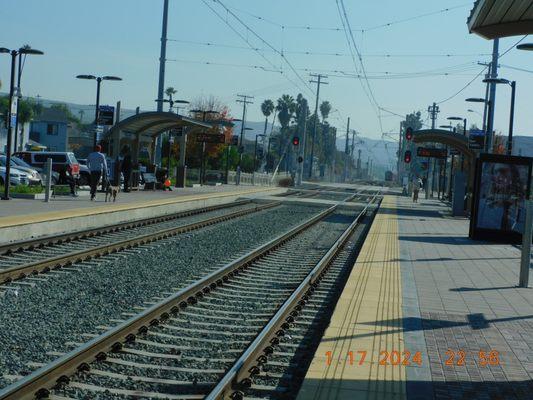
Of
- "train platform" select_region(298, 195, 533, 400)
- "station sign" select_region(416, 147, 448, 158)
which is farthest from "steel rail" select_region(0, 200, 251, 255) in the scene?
"station sign" select_region(416, 147, 448, 158)

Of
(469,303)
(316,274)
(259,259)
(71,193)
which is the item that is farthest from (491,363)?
(71,193)

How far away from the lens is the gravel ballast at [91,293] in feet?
28.0

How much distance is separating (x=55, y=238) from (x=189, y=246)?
283 centimetres

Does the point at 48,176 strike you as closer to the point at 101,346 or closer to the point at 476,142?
the point at 476,142

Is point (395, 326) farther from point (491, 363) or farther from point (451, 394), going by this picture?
point (451, 394)

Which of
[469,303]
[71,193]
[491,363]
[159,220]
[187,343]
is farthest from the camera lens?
[71,193]

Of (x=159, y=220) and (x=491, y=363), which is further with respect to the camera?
(x=159, y=220)

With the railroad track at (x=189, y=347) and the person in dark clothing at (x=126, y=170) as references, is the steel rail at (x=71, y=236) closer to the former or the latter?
the railroad track at (x=189, y=347)

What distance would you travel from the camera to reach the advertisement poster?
22.1m

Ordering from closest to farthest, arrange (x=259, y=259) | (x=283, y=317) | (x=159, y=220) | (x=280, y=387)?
(x=280, y=387)
(x=283, y=317)
(x=259, y=259)
(x=159, y=220)

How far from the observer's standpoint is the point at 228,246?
20.2 metres

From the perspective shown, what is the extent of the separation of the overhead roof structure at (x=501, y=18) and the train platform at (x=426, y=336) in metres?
3.32

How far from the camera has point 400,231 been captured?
27312mm

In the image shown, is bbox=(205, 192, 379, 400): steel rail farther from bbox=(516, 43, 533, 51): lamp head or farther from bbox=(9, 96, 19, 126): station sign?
bbox=(9, 96, 19, 126): station sign
